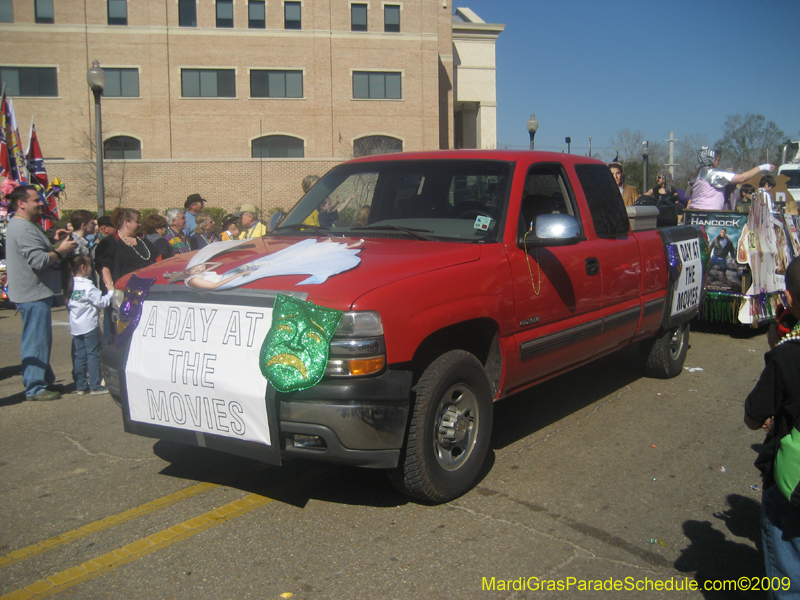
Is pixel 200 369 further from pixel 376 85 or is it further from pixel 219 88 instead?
pixel 376 85

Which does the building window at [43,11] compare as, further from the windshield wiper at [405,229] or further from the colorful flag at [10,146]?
the windshield wiper at [405,229]

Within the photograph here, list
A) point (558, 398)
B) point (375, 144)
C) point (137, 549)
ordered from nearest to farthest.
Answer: point (137, 549)
point (558, 398)
point (375, 144)

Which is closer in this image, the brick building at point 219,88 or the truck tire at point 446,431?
the truck tire at point 446,431

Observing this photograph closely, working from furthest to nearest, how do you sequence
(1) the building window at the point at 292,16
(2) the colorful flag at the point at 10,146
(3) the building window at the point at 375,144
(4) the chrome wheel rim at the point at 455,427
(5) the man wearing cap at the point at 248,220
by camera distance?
(3) the building window at the point at 375,144 → (1) the building window at the point at 292,16 → (2) the colorful flag at the point at 10,146 → (5) the man wearing cap at the point at 248,220 → (4) the chrome wheel rim at the point at 455,427

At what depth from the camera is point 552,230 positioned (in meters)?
4.40

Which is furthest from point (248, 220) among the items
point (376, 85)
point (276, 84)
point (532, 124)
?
point (376, 85)

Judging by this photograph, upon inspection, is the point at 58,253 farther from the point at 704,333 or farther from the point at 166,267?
the point at 704,333

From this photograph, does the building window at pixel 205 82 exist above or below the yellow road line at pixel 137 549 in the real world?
above

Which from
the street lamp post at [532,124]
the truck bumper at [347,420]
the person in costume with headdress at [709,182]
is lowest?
the truck bumper at [347,420]

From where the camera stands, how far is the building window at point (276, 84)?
39469mm

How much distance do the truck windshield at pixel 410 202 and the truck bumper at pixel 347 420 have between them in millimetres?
1317

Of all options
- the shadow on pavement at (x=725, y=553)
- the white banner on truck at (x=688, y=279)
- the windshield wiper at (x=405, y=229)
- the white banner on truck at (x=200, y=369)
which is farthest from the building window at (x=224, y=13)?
the shadow on pavement at (x=725, y=553)

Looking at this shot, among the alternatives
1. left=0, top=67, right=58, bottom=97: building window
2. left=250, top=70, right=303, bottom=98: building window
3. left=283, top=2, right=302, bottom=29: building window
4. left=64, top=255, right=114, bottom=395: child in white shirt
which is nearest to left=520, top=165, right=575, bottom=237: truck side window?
left=64, top=255, right=114, bottom=395: child in white shirt

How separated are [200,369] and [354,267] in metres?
0.95
